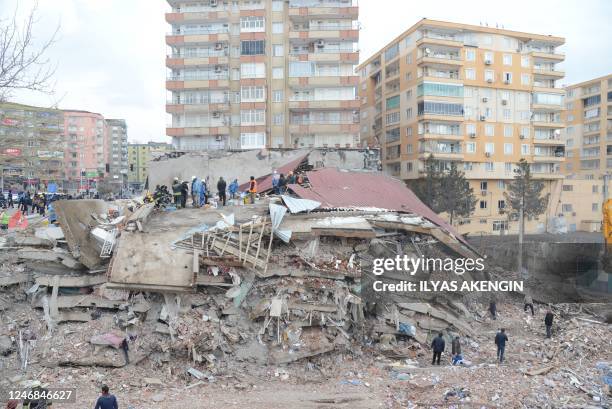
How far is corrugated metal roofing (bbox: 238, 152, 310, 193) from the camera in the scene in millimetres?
18903

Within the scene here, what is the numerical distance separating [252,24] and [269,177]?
15717mm

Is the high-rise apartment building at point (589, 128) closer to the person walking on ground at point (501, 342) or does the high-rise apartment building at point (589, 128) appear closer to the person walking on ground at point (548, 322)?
the person walking on ground at point (548, 322)

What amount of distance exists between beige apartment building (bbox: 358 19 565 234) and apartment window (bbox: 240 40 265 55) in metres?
12.7

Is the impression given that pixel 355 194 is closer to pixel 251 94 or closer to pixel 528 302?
pixel 528 302

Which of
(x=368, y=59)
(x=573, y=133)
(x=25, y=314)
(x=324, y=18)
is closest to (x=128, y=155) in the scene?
(x=368, y=59)

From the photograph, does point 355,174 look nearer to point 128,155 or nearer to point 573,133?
point 573,133

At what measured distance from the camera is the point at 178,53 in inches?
1233

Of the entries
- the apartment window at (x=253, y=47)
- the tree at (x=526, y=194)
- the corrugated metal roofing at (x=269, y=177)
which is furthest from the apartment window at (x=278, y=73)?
the tree at (x=526, y=194)

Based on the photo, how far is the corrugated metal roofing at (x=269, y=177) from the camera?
18903mm

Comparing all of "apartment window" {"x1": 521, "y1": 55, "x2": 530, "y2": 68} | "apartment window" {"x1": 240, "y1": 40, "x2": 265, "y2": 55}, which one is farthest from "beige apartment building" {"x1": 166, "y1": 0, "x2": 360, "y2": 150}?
"apartment window" {"x1": 521, "y1": 55, "x2": 530, "y2": 68}

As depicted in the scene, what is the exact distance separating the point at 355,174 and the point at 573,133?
143 ft

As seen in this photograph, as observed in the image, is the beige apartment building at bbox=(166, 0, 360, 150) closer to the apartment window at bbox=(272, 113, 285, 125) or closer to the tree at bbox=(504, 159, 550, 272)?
the apartment window at bbox=(272, 113, 285, 125)

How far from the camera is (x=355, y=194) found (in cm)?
1580

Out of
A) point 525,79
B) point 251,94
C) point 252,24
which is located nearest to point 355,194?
point 251,94
